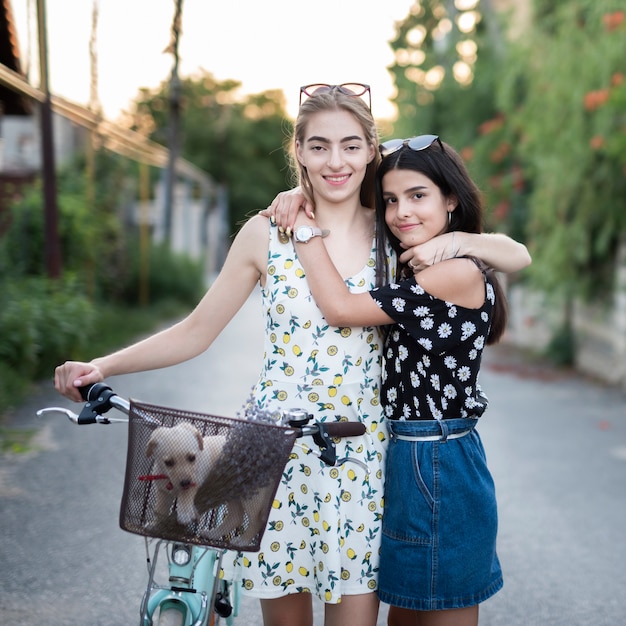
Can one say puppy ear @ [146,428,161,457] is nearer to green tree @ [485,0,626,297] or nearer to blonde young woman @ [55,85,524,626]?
blonde young woman @ [55,85,524,626]

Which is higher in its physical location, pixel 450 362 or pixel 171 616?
pixel 450 362

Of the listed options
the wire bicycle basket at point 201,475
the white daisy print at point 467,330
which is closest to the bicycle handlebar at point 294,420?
the wire bicycle basket at point 201,475

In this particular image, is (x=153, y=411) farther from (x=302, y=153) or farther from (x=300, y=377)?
(x=302, y=153)

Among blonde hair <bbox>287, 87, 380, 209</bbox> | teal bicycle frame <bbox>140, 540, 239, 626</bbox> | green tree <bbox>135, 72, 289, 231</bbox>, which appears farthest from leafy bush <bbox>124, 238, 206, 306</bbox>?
green tree <bbox>135, 72, 289, 231</bbox>

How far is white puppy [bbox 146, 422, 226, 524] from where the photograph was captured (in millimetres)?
2047

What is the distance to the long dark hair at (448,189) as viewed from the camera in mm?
2711

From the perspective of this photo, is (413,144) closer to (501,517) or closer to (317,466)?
(317,466)

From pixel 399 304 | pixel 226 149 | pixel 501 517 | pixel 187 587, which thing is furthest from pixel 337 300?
pixel 226 149

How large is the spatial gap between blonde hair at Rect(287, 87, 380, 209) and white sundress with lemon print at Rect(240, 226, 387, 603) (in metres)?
0.29

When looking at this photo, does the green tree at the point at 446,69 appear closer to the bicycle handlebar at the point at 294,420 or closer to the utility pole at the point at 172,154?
the utility pole at the point at 172,154

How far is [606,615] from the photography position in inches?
158

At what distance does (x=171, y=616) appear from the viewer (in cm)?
223

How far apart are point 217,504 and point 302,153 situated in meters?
1.21

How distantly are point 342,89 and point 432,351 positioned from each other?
2.90 ft
